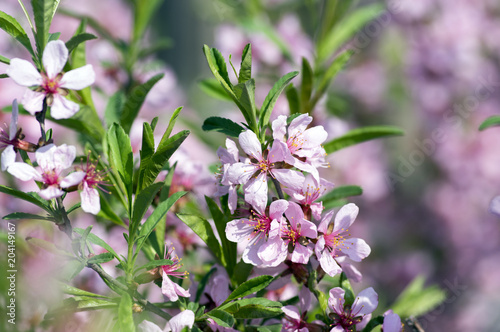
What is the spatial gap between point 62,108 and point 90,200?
0.46 ft

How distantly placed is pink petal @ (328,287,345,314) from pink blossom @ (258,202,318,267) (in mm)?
84

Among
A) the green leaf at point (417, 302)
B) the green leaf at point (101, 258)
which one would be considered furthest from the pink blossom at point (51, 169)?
the green leaf at point (417, 302)

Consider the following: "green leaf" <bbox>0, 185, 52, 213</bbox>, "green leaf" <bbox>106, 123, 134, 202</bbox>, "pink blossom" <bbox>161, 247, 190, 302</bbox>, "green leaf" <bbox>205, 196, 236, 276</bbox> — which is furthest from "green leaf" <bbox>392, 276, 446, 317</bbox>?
"green leaf" <bbox>0, 185, 52, 213</bbox>

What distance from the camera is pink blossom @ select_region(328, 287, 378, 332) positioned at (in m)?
0.77

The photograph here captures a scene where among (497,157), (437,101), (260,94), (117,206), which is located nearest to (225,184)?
(117,206)

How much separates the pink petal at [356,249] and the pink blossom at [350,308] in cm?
6

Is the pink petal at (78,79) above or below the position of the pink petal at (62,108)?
above

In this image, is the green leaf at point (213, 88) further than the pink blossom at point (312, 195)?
Yes

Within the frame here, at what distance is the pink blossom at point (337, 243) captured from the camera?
2.50 feet

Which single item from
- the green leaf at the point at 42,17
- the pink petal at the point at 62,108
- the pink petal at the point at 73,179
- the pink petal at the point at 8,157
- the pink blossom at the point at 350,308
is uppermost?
the green leaf at the point at 42,17

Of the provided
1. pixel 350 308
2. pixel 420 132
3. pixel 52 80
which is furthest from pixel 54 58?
pixel 420 132

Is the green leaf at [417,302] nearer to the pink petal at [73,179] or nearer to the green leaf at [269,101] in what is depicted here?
the green leaf at [269,101]

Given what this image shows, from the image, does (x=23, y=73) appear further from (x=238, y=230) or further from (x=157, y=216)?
(x=238, y=230)

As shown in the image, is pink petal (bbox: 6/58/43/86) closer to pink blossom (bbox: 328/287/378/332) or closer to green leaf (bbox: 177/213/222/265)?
green leaf (bbox: 177/213/222/265)
